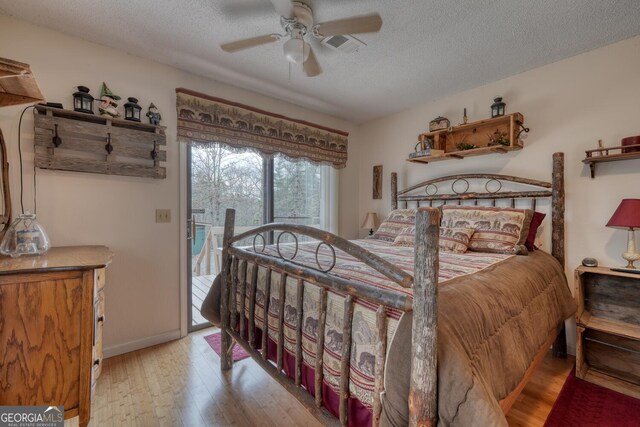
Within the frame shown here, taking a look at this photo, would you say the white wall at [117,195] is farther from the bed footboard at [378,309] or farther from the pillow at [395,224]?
the pillow at [395,224]

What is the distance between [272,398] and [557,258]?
7.97ft

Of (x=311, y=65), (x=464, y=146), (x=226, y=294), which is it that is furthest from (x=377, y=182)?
(x=226, y=294)

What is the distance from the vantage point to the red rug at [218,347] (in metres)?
2.21

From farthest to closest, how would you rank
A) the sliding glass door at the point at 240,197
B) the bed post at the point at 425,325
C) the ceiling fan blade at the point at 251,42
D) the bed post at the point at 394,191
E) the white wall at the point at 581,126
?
the bed post at the point at 394,191 → the sliding glass door at the point at 240,197 → the white wall at the point at 581,126 → the ceiling fan blade at the point at 251,42 → the bed post at the point at 425,325

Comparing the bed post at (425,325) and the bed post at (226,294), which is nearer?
the bed post at (425,325)

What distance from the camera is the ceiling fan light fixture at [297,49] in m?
1.63

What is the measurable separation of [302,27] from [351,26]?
36 cm

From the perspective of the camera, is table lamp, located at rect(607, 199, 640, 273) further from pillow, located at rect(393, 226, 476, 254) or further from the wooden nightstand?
pillow, located at rect(393, 226, 476, 254)

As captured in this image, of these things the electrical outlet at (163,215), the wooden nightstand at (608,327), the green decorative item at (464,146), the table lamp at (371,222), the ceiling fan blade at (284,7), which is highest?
the ceiling fan blade at (284,7)

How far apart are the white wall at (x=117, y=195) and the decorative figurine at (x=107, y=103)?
94 mm

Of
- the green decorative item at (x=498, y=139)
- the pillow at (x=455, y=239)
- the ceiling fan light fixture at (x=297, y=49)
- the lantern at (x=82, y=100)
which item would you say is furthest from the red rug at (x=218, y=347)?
the green decorative item at (x=498, y=139)

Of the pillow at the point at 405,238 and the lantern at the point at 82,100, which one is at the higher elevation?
the lantern at the point at 82,100

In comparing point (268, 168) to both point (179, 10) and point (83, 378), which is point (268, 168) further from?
point (83, 378)

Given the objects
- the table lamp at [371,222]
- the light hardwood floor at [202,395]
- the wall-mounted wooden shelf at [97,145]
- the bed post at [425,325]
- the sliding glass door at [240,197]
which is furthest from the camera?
the table lamp at [371,222]
